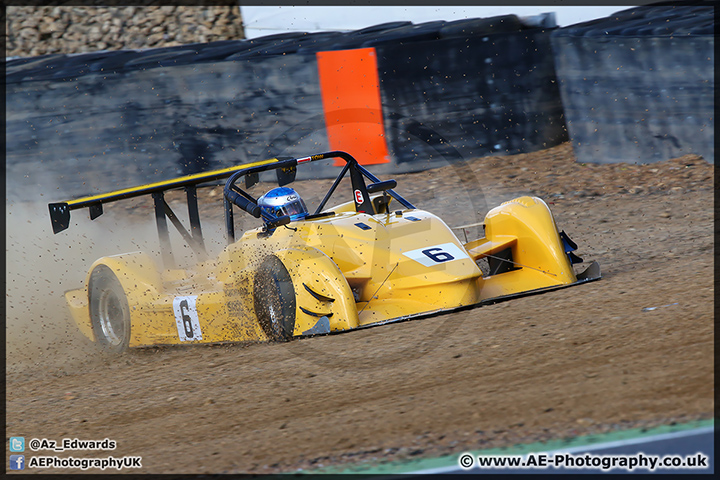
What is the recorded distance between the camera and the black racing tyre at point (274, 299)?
15.7 feet

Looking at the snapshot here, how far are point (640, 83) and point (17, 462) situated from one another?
7.62 metres

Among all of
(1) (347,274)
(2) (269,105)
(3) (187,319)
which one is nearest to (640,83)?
(2) (269,105)

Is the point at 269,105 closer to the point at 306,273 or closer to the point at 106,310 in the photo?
the point at 106,310

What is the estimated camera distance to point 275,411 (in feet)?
11.6

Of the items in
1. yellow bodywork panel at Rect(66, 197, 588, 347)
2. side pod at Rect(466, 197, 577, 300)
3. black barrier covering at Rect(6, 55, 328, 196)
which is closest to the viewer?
yellow bodywork panel at Rect(66, 197, 588, 347)

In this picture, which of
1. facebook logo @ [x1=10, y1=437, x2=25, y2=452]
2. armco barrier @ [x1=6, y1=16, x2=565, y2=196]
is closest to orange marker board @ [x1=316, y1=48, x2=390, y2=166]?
armco barrier @ [x1=6, y1=16, x2=565, y2=196]

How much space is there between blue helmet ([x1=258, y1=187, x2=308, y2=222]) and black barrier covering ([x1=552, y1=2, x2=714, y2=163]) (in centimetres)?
490

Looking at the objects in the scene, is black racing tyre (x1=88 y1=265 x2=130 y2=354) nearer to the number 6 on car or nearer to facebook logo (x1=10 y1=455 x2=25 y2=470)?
the number 6 on car

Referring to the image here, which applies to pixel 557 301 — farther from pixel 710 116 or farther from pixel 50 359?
pixel 710 116

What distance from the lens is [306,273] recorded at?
4695 millimetres

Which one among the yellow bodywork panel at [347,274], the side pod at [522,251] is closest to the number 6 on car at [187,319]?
the yellow bodywork panel at [347,274]

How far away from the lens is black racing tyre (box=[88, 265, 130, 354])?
19.5ft

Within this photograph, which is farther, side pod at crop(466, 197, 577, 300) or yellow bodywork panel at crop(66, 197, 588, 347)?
side pod at crop(466, 197, 577, 300)

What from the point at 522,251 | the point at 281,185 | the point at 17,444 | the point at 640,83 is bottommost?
the point at 17,444
